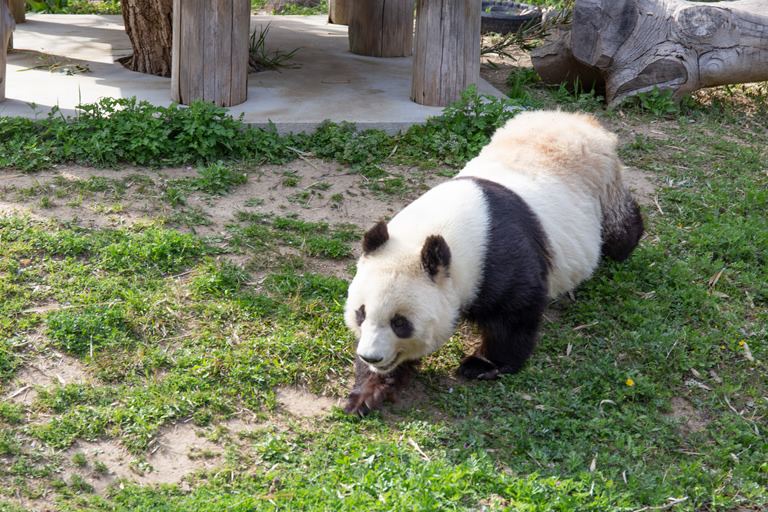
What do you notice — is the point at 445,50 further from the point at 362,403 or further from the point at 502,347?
the point at 362,403

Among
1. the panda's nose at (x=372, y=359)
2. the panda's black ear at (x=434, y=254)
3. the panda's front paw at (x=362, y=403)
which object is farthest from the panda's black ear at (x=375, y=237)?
the panda's front paw at (x=362, y=403)

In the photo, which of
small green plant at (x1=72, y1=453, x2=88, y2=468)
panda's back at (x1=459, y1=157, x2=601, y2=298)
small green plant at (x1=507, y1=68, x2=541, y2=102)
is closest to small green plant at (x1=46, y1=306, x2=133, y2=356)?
small green plant at (x1=72, y1=453, x2=88, y2=468)

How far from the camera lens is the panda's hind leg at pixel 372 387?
10.6 feet

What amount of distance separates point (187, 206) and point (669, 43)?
16.2 feet

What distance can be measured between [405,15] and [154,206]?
472 cm

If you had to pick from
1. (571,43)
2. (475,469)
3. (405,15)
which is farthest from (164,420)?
(405,15)

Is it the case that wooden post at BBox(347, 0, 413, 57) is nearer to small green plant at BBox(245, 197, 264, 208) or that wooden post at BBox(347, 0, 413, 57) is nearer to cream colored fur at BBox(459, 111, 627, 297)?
small green plant at BBox(245, 197, 264, 208)

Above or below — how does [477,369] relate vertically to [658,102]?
below

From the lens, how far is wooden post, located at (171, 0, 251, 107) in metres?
5.65

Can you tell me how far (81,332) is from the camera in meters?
3.57

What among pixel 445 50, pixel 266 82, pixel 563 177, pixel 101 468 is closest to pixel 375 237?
pixel 563 177

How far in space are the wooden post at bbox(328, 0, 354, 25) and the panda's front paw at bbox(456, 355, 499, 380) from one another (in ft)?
25.7

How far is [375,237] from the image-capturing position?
3193 millimetres

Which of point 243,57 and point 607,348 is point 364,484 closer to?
point 607,348
